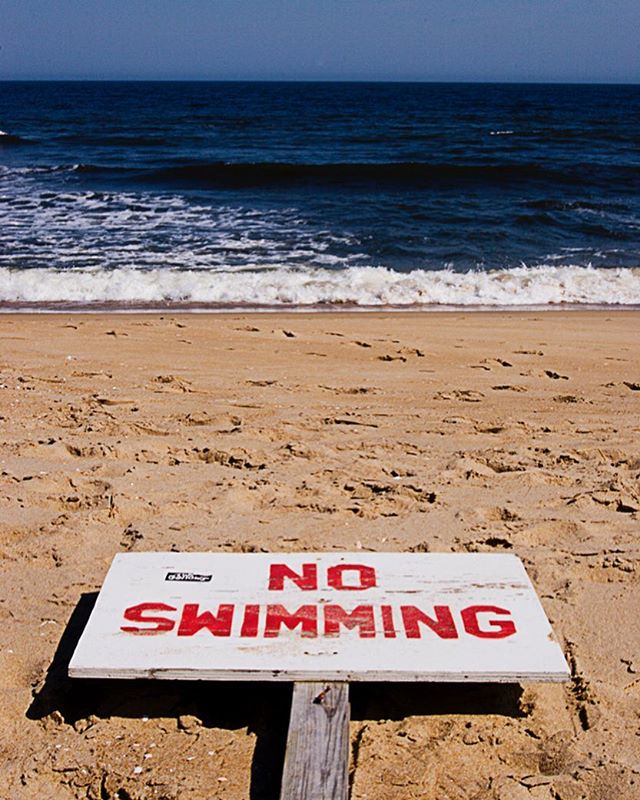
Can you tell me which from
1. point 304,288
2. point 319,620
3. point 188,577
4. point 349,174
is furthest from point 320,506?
point 349,174

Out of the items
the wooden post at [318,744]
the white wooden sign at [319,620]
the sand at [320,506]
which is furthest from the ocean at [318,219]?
the wooden post at [318,744]

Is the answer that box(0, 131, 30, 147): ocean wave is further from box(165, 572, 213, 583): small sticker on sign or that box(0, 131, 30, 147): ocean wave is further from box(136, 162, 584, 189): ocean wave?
box(165, 572, 213, 583): small sticker on sign

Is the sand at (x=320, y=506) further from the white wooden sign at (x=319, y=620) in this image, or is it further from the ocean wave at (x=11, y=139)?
the ocean wave at (x=11, y=139)

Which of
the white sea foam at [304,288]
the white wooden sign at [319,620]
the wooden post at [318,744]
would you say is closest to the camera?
the wooden post at [318,744]

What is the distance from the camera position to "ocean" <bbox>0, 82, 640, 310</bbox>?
32.3 ft

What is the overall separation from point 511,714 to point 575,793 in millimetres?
347

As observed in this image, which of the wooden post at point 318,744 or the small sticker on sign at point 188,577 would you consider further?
the small sticker on sign at point 188,577

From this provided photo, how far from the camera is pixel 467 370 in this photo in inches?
247

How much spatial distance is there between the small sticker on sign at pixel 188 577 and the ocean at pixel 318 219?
6.40 metres

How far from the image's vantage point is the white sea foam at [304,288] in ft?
31.6

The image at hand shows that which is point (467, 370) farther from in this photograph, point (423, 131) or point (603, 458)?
point (423, 131)

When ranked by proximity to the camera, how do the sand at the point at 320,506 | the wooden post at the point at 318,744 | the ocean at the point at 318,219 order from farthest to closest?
the ocean at the point at 318,219 < the sand at the point at 320,506 < the wooden post at the point at 318,744

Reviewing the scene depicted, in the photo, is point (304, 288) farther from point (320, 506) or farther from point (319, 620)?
point (319, 620)

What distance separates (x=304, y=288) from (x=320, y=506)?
6006mm
